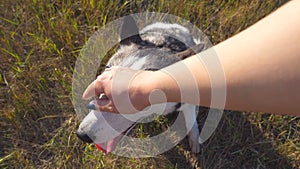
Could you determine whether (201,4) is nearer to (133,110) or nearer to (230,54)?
(133,110)

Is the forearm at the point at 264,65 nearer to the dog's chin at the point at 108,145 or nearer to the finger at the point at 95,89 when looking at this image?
the finger at the point at 95,89

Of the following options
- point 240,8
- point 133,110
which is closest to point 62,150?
point 133,110

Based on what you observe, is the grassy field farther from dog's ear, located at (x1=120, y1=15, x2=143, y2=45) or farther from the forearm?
→ the forearm

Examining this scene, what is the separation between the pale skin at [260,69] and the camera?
0.92 meters

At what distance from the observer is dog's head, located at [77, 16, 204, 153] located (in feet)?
4.79

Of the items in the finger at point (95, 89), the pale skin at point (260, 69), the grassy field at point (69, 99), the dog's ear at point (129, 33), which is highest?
the pale skin at point (260, 69)

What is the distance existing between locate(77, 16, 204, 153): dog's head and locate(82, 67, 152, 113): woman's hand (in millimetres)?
141

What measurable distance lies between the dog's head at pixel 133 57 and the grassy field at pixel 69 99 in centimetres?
42

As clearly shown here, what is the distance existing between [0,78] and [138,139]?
2.85 feet

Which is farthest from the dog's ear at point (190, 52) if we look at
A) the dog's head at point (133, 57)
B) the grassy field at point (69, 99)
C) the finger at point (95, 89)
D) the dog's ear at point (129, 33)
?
the grassy field at point (69, 99)

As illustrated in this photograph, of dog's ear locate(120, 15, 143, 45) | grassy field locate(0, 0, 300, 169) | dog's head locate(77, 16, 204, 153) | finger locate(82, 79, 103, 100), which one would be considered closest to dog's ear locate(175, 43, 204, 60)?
dog's head locate(77, 16, 204, 153)

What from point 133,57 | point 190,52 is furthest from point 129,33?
point 190,52

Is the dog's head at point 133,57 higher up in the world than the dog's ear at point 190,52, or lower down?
lower down

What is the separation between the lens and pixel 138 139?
196 cm
